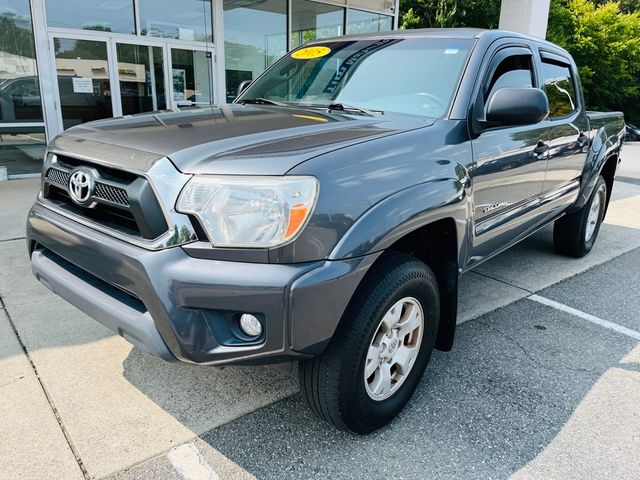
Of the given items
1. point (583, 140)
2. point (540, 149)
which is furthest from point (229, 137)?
point (583, 140)

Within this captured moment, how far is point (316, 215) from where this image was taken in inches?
74.7

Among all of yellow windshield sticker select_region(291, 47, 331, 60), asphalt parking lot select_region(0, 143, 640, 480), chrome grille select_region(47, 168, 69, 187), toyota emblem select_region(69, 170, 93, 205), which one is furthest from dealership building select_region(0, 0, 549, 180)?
toyota emblem select_region(69, 170, 93, 205)

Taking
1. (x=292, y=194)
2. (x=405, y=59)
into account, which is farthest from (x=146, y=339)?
(x=405, y=59)

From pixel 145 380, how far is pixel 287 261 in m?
1.40

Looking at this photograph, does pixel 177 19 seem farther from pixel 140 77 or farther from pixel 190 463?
pixel 190 463

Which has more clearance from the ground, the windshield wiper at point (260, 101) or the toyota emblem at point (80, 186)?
the windshield wiper at point (260, 101)

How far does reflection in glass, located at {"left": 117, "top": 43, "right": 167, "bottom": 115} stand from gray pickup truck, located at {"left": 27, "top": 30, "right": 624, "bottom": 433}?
23.4 ft

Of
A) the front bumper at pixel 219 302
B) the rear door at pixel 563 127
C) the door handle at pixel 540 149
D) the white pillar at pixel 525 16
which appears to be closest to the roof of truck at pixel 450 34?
the rear door at pixel 563 127

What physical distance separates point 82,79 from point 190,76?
6.99 ft

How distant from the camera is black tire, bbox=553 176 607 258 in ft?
16.1

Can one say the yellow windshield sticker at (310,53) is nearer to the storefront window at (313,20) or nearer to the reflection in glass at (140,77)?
the reflection in glass at (140,77)

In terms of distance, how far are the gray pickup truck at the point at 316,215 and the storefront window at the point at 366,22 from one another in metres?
10.1

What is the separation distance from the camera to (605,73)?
29.1 meters

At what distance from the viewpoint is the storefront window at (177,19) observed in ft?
31.1
